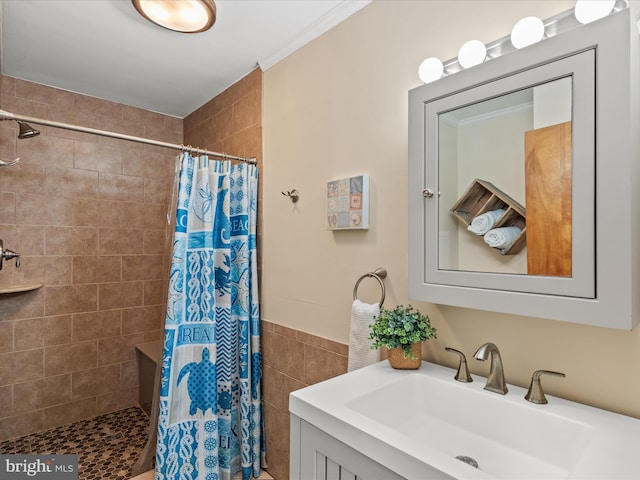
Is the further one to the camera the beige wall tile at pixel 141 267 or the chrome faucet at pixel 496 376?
the beige wall tile at pixel 141 267

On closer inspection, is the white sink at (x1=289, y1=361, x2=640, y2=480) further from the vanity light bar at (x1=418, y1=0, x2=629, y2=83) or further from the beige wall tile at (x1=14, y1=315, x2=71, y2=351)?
the beige wall tile at (x1=14, y1=315, x2=71, y2=351)

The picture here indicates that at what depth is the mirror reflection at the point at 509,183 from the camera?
3.03 feet

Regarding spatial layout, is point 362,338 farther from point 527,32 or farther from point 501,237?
point 527,32

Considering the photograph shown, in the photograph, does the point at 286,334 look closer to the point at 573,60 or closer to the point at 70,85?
the point at 573,60

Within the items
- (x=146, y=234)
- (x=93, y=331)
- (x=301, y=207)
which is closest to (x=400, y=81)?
(x=301, y=207)

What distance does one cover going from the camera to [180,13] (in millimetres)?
1650

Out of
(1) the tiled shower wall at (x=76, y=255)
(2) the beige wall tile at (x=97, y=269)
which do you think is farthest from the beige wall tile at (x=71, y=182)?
(2) the beige wall tile at (x=97, y=269)

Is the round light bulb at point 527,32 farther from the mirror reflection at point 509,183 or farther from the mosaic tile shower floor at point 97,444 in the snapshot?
the mosaic tile shower floor at point 97,444

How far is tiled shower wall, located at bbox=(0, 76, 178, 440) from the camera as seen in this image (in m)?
2.38

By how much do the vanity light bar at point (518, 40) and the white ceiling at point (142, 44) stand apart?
60cm

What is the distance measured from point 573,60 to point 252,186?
166 cm

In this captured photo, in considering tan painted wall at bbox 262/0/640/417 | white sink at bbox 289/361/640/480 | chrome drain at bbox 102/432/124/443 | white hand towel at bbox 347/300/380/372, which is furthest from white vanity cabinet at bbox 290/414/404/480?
chrome drain at bbox 102/432/124/443

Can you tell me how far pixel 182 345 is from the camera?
1.85 m

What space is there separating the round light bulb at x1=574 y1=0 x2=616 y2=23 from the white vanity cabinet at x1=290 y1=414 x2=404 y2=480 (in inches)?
45.7
